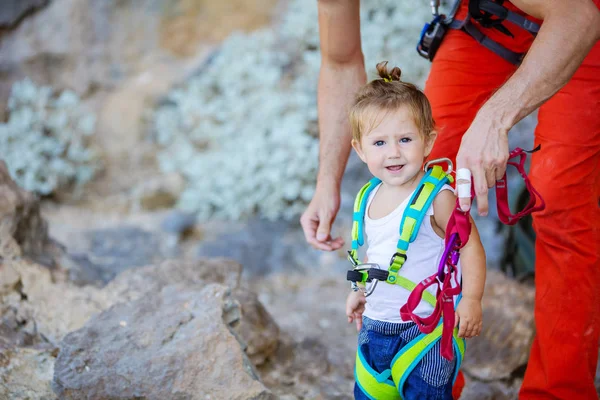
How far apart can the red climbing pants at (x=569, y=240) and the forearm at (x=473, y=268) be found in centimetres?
43

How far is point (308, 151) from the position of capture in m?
4.60

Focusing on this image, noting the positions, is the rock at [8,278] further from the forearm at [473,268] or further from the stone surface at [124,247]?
the forearm at [473,268]

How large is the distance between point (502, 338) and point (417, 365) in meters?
1.22

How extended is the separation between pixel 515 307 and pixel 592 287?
1187 mm

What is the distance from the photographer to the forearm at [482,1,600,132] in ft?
5.10


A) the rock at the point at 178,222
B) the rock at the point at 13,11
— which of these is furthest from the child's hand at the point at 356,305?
the rock at the point at 13,11

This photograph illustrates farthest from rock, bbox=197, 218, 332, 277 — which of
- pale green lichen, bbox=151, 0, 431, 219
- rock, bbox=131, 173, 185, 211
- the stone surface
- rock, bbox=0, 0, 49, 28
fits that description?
rock, bbox=0, 0, 49, 28

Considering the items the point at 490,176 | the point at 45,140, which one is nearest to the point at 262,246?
the point at 45,140

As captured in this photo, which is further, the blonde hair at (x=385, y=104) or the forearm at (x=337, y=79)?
the forearm at (x=337, y=79)

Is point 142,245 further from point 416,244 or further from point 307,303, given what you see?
point 416,244

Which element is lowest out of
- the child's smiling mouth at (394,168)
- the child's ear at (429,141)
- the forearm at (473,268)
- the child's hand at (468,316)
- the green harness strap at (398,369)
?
the green harness strap at (398,369)

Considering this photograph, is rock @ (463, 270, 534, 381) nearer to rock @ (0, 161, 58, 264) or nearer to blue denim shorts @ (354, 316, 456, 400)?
blue denim shorts @ (354, 316, 456, 400)

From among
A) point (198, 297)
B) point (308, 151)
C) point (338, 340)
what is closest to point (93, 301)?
point (198, 297)

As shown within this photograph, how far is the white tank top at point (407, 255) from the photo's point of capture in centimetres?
166
